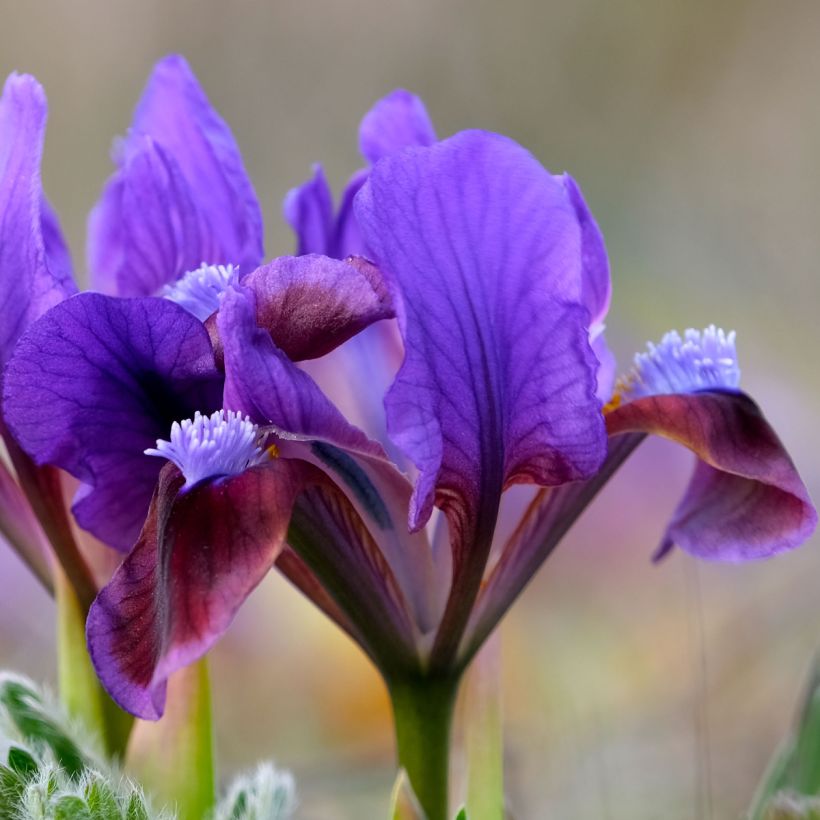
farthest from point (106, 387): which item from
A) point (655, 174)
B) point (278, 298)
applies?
point (655, 174)

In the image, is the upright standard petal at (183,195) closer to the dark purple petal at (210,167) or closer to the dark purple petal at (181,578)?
the dark purple petal at (210,167)

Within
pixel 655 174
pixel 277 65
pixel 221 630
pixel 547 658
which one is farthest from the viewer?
pixel 277 65

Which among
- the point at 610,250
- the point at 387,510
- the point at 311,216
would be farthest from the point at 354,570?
the point at 610,250

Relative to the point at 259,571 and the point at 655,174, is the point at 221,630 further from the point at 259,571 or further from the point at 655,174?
the point at 655,174

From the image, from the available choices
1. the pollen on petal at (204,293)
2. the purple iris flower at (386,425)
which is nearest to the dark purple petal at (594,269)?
the purple iris flower at (386,425)

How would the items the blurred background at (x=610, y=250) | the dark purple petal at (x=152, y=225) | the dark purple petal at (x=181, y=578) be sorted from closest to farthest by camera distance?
1. the dark purple petal at (x=181, y=578)
2. the dark purple petal at (x=152, y=225)
3. the blurred background at (x=610, y=250)

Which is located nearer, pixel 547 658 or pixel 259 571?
pixel 259 571

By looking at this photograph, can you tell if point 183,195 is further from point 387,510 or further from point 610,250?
point 610,250
